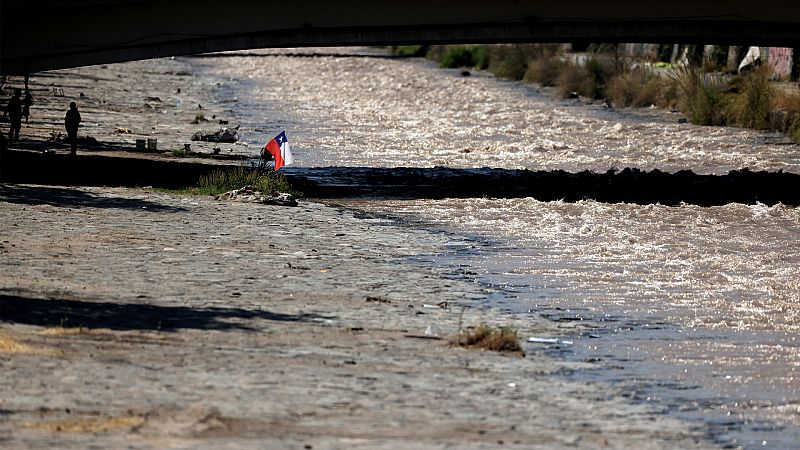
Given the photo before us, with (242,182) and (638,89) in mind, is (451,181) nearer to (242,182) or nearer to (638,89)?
(242,182)

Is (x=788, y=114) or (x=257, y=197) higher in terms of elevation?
(x=788, y=114)

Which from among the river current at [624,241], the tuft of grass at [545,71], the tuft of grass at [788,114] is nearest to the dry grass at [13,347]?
the river current at [624,241]

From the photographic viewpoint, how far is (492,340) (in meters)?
14.5

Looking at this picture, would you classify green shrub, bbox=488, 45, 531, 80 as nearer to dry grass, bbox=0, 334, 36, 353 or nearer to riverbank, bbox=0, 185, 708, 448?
riverbank, bbox=0, 185, 708, 448

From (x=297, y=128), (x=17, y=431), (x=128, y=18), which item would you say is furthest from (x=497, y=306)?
(x=297, y=128)

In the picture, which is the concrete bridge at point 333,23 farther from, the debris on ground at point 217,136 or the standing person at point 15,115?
the debris on ground at point 217,136

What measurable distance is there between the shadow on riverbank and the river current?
1.32 metres

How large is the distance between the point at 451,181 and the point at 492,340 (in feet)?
65.8

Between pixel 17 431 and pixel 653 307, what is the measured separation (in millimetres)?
9084

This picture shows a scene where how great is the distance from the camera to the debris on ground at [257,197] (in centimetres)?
2747

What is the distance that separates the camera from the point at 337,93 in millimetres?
69125

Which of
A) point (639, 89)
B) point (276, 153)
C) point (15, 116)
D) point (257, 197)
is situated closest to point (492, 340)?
point (257, 197)

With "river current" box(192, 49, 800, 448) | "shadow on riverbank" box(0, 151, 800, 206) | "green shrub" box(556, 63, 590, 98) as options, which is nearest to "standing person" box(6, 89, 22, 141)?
"shadow on riverbank" box(0, 151, 800, 206)

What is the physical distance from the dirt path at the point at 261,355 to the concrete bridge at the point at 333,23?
11.6 meters
